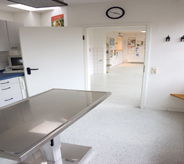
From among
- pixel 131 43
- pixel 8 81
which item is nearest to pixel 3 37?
pixel 8 81

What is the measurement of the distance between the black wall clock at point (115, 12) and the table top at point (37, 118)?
6.21ft

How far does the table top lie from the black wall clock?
6.21 ft

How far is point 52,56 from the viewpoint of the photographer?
10.5 feet

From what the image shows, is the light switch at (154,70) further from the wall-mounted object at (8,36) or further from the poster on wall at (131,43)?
the poster on wall at (131,43)

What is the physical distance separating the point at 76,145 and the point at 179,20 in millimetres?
2835

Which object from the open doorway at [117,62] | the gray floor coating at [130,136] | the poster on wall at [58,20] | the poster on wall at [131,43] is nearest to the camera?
the gray floor coating at [130,136]

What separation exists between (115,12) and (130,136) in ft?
7.68

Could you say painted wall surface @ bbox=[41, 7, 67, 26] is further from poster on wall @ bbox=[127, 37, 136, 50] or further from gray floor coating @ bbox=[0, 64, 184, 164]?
poster on wall @ bbox=[127, 37, 136, 50]

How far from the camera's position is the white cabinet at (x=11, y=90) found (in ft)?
9.50

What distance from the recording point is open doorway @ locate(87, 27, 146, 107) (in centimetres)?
453

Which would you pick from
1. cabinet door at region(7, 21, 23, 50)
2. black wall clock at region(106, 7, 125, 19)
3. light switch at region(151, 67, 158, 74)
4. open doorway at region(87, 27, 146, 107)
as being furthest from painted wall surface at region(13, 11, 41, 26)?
light switch at region(151, 67, 158, 74)

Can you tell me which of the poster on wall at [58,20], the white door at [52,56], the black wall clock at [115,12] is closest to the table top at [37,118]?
the white door at [52,56]

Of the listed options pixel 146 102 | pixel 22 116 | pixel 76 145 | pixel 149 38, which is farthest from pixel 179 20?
pixel 22 116

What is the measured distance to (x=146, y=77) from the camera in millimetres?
3199
